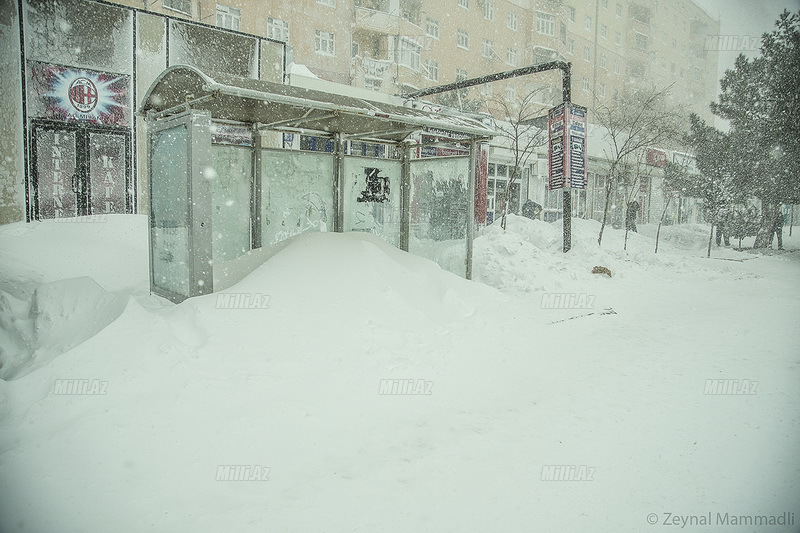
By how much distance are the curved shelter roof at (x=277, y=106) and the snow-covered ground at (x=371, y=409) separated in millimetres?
1820

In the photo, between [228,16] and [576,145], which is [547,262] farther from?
[228,16]

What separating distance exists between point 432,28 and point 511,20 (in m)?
9.54

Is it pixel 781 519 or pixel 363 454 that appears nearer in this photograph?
pixel 781 519

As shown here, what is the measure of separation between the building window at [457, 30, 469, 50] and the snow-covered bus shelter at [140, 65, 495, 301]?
104 ft

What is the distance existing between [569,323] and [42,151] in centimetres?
1244

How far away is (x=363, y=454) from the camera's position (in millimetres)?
3115

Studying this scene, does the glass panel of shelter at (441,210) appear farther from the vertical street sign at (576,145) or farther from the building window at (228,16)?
the building window at (228,16)

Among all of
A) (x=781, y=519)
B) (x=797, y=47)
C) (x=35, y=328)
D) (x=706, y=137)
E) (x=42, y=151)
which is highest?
(x=797, y=47)

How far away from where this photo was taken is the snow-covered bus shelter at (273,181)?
213 inches

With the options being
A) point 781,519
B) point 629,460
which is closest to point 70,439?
point 629,460

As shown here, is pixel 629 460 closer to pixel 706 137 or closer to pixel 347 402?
pixel 347 402

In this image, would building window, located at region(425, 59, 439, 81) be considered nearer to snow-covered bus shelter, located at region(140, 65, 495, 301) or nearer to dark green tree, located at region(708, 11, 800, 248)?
dark green tree, located at region(708, 11, 800, 248)

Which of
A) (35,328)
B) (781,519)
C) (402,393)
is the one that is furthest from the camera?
(35,328)

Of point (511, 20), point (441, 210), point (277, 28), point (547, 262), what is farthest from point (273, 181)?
point (511, 20)
